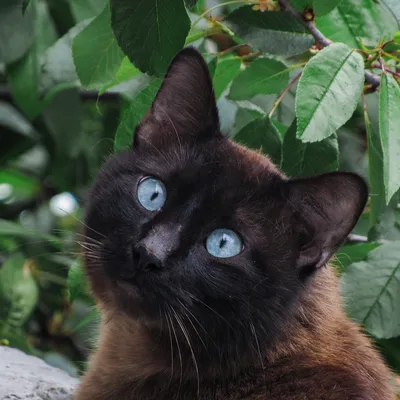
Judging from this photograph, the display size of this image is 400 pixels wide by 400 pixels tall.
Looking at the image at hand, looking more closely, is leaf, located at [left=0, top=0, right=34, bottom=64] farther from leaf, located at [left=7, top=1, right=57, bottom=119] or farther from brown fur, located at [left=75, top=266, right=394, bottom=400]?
brown fur, located at [left=75, top=266, right=394, bottom=400]

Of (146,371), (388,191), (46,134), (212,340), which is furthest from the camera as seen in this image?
(46,134)

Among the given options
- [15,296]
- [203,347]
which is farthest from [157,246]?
[15,296]

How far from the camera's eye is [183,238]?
1.75 metres

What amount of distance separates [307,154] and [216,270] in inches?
20.0

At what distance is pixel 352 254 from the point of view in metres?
2.30

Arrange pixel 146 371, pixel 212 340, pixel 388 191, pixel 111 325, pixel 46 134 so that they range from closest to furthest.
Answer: pixel 388 191 < pixel 212 340 < pixel 146 371 < pixel 111 325 < pixel 46 134

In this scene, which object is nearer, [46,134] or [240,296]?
[240,296]

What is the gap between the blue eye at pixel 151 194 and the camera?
72.9 inches

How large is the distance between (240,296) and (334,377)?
30cm

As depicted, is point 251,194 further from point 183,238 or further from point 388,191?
point 388,191

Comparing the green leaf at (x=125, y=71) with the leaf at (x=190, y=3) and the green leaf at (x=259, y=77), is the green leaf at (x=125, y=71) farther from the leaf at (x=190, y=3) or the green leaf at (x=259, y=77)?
the leaf at (x=190, y=3)

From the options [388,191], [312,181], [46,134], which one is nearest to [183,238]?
[312,181]

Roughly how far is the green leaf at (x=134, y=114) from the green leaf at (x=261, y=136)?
0.90ft


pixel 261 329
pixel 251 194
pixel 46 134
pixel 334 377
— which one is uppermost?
pixel 251 194
